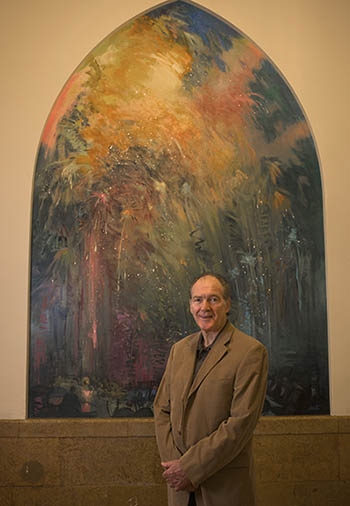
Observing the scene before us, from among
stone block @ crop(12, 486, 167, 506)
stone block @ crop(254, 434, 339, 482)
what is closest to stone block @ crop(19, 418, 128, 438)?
stone block @ crop(12, 486, 167, 506)

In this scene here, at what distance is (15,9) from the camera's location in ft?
15.6

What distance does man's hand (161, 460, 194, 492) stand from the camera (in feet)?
9.25

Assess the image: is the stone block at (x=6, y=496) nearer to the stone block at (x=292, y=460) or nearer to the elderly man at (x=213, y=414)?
the elderly man at (x=213, y=414)

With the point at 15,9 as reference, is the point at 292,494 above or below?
below

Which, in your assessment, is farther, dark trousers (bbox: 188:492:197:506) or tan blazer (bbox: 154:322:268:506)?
dark trousers (bbox: 188:492:197:506)

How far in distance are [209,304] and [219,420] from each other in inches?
26.3

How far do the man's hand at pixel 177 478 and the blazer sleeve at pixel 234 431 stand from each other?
3 cm

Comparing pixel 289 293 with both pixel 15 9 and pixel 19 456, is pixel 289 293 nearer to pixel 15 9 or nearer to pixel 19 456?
pixel 19 456

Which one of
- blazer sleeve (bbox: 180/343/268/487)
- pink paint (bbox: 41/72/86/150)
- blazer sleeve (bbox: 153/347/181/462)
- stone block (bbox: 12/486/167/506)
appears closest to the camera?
blazer sleeve (bbox: 180/343/268/487)

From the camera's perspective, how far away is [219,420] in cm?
289

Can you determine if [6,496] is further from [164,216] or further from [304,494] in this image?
[164,216]

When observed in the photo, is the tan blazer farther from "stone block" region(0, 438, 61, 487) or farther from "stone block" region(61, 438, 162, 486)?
"stone block" region(0, 438, 61, 487)

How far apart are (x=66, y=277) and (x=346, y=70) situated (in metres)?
3.24

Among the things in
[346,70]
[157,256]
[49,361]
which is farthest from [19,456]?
[346,70]
